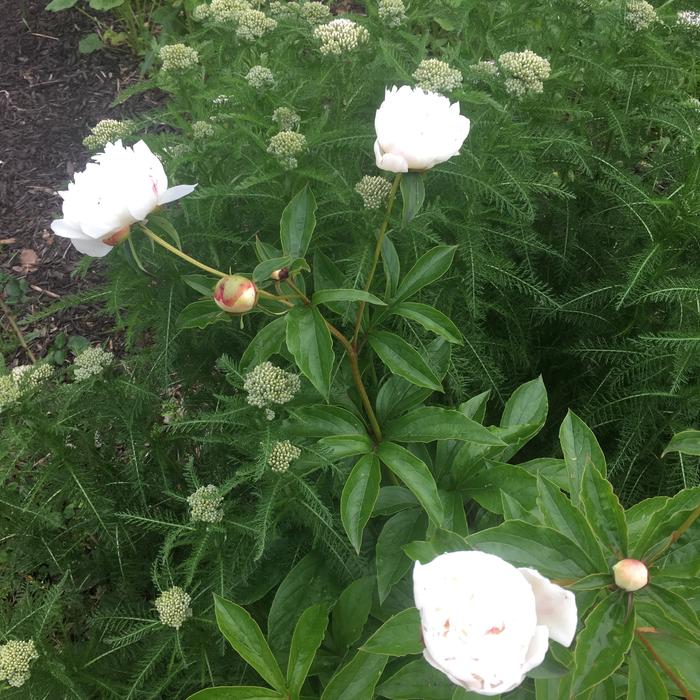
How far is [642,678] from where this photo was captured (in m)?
0.87

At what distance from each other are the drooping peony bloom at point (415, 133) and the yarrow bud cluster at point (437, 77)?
0.35 metres

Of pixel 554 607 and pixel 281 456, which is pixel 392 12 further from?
pixel 554 607

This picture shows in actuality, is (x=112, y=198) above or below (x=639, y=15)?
below

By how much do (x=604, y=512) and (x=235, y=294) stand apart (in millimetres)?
623

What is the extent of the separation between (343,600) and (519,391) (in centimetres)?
65

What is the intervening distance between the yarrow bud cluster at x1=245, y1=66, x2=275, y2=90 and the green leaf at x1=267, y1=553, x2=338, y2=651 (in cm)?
117

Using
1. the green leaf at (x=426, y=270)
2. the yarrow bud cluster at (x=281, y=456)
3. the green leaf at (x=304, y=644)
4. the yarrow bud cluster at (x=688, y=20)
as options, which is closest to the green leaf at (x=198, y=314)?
Result: the yarrow bud cluster at (x=281, y=456)

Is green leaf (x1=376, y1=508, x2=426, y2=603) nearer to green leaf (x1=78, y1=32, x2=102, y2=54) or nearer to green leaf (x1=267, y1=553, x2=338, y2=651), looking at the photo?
green leaf (x1=267, y1=553, x2=338, y2=651)

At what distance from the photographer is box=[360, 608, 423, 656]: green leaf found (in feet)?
2.88

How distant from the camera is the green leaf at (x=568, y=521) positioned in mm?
838

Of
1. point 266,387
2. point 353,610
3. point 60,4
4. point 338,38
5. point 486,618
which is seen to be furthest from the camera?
point 60,4

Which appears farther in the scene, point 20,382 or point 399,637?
point 20,382

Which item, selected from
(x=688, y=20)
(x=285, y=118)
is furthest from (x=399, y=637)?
(x=688, y=20)

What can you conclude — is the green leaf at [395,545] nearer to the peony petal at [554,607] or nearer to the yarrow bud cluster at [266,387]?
the yarrow bud cluster at [266,387]
